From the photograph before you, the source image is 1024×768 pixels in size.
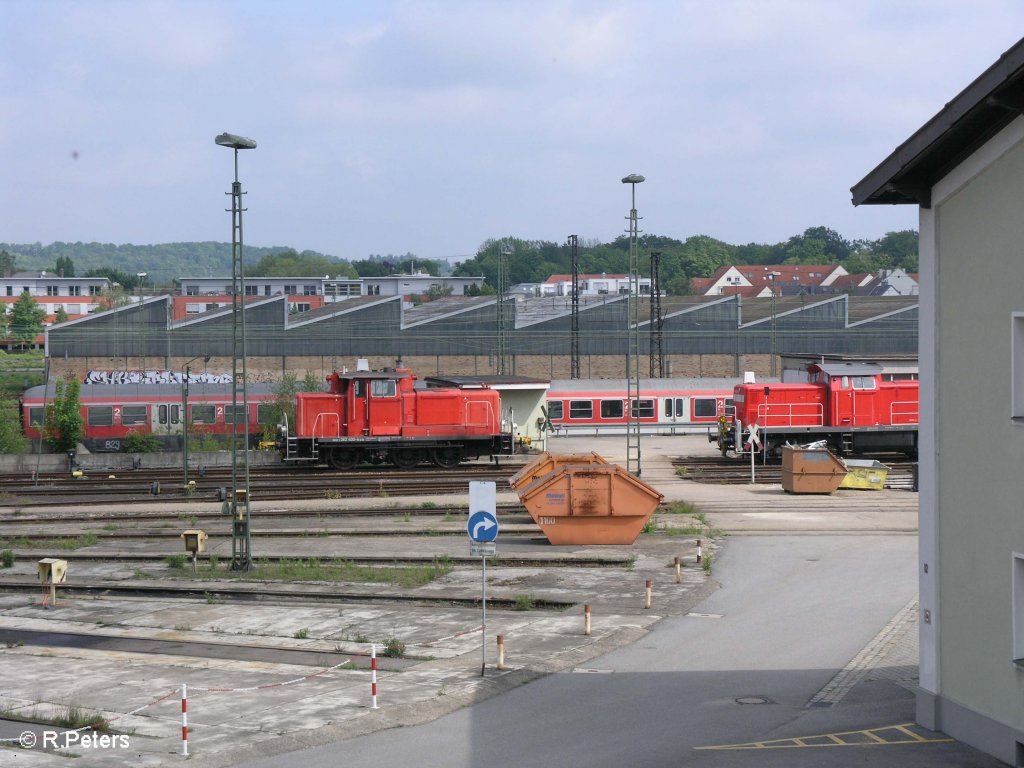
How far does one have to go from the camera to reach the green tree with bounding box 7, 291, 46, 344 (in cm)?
11369

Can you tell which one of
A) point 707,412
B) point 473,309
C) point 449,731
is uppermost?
point 473,309

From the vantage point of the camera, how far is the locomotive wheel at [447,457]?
41.8 meters

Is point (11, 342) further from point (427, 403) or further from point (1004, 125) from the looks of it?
point (1004, 125)

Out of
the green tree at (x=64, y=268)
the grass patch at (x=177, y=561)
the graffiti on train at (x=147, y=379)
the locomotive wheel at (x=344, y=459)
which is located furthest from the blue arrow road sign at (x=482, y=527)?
the green tree at (x=64, y=268)

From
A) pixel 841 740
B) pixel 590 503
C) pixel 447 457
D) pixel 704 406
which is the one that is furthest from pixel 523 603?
pixel 704 406

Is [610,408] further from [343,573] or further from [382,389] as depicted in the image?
[343,573]

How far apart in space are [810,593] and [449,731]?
9.64 m

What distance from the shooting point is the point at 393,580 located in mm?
21781

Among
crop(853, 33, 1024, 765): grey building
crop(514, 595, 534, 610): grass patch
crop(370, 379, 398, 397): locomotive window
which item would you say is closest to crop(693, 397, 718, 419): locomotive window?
crop(370, 379, 398, 397): locomotive window

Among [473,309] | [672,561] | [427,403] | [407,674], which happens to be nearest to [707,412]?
[427,403]

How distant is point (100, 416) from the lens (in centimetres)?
4812

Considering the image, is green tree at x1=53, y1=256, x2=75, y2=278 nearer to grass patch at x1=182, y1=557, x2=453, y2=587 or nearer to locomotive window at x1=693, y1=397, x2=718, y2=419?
locomotive window at x1=693, y1=397, x2=718, y2=419

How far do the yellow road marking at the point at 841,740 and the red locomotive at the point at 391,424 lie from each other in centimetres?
2955

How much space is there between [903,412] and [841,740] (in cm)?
3237
